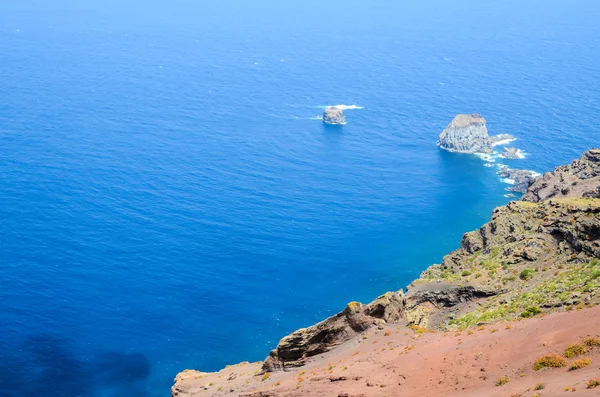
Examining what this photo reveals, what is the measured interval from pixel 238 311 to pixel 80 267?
120 feet

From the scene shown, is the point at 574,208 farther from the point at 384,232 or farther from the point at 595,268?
the point at 384,232

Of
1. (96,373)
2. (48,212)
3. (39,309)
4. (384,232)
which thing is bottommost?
(96,373)

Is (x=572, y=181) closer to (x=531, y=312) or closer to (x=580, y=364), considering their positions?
(x=531, y=312)

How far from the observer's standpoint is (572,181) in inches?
4326

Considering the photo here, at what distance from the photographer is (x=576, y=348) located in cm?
4334

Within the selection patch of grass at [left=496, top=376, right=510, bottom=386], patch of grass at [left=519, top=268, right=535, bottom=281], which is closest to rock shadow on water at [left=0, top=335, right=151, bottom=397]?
patch of grass at [left=519, top=268, right=535, bottom=281]

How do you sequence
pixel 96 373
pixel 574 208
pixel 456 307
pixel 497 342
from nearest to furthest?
1. pixel 497 342
2. pixel 456 307
3. pixel 574 208
4. pixel 96 373

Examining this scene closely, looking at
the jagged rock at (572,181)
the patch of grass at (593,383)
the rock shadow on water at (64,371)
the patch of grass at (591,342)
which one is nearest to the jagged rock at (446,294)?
the jagged rock at (572,181)

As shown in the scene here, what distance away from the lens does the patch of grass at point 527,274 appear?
7359cm

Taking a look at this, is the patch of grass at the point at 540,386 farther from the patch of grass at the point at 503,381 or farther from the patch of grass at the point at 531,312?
the patch of grass at the point at 531,312

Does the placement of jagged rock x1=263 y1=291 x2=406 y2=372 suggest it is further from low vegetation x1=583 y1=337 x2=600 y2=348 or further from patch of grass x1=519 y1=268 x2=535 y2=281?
low vegetation x1=583 y1=337 x2=600 y2=348

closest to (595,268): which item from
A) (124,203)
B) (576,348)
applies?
(576,348)

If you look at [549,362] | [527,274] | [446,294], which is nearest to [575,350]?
[549,362]

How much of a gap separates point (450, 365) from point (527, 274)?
1067 inches
